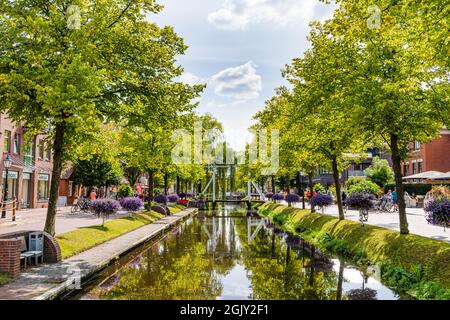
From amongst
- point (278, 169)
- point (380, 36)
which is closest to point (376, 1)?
point (380, 36)

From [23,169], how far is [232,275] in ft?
108

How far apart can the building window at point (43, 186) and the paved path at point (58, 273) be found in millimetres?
29539

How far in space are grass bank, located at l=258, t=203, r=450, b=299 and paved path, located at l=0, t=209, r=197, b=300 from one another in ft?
28.0

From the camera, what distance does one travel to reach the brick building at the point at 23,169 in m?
35.8

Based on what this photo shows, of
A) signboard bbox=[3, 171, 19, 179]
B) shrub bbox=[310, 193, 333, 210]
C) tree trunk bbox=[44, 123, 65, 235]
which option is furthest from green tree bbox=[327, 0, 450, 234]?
signboard bbox=[3, 171, 19, 179]

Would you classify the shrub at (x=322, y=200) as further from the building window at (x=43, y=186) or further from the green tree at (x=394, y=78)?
the building window at (x=43, y=186)

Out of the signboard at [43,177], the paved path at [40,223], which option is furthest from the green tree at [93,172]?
the paved path at [40,223]

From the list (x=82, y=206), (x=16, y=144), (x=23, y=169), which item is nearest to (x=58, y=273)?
(x=82, y=206)

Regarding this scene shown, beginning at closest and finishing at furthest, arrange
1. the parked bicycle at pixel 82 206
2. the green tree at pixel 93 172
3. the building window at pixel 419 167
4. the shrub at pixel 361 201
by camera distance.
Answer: the shrub at pixel 361 201 → the parked bicycle at pixel 82 206 → the green tree at pixel 93 172 → the building window at pixel 419 167

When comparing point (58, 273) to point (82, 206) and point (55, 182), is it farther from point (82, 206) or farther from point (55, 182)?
point (82, 206)
